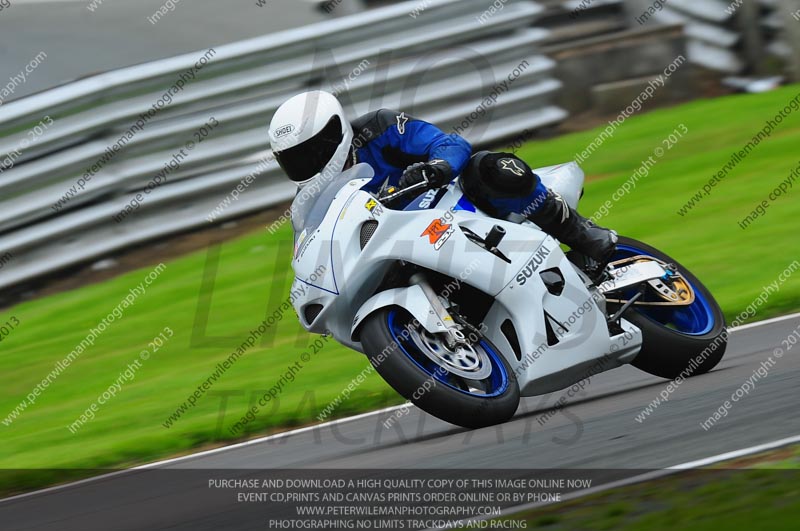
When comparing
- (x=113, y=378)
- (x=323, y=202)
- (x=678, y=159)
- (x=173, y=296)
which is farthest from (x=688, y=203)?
(x=323, y=202)

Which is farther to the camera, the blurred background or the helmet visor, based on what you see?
the blurred background

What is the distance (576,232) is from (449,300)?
968 millimetres

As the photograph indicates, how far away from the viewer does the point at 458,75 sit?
41.5 ft

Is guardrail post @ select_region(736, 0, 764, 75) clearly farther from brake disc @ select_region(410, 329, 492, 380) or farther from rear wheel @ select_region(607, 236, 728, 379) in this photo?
brake disc @ select_region(410, 329, 492, 380)

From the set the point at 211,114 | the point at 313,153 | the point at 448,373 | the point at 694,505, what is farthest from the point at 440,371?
the point at 211,114

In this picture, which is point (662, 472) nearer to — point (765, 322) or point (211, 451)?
point (211, 451)

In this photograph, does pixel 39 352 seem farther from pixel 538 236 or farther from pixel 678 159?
pixel 678 159

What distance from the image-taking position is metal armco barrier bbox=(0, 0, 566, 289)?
35.6 feet

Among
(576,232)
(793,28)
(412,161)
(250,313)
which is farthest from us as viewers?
(793,28)

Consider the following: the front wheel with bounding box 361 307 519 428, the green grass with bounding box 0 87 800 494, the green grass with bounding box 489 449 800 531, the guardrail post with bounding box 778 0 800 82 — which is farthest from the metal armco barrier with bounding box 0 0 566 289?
the green grass with bounding box 489 449 800 531

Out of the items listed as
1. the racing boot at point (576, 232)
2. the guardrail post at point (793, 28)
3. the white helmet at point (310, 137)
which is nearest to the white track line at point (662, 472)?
the racing boot at point (576, 232)

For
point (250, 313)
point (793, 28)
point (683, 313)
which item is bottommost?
point (793, 28)

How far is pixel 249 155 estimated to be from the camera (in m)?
11.7

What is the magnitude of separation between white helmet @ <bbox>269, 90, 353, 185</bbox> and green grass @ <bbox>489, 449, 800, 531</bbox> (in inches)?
85.0
